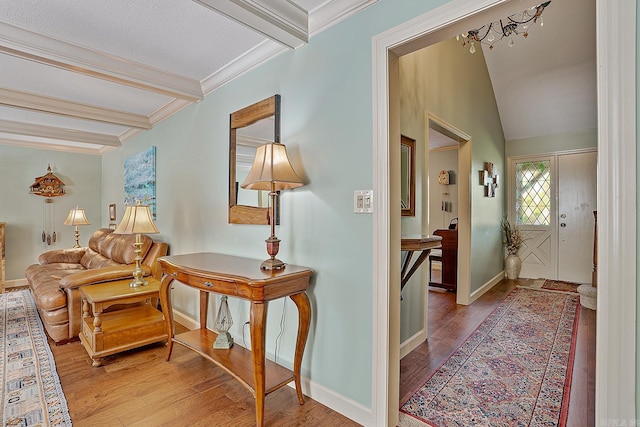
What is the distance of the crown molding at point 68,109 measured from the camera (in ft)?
9.93

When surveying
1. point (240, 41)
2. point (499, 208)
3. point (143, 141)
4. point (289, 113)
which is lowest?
point (499, 208)

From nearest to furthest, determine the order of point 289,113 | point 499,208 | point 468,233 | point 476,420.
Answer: point 476,420 < point 289,113 < point 468,233 < point 499,208

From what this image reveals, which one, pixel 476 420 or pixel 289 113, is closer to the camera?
pixel 476 420

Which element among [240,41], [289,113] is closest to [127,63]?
[240,41]

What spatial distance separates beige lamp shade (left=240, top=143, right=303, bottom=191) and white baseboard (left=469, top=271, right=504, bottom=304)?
3080 mm

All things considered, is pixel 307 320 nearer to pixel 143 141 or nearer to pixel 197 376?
pixel 197 376

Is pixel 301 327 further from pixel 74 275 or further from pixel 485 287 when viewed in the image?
pixel 485 287

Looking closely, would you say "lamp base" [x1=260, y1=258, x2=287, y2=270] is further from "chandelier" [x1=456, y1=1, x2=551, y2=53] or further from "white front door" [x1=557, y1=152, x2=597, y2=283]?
"white front door" [x1=557, y1=152, x2=597, y2=283]

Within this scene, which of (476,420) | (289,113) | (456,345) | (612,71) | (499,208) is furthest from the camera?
(499,208)

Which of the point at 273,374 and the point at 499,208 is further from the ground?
the point at 499,208

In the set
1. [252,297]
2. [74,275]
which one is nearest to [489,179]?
[252,297]

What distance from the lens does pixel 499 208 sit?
498cm

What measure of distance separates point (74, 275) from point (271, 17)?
274 centimetres

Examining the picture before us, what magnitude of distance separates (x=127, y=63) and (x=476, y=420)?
11.4 feet
